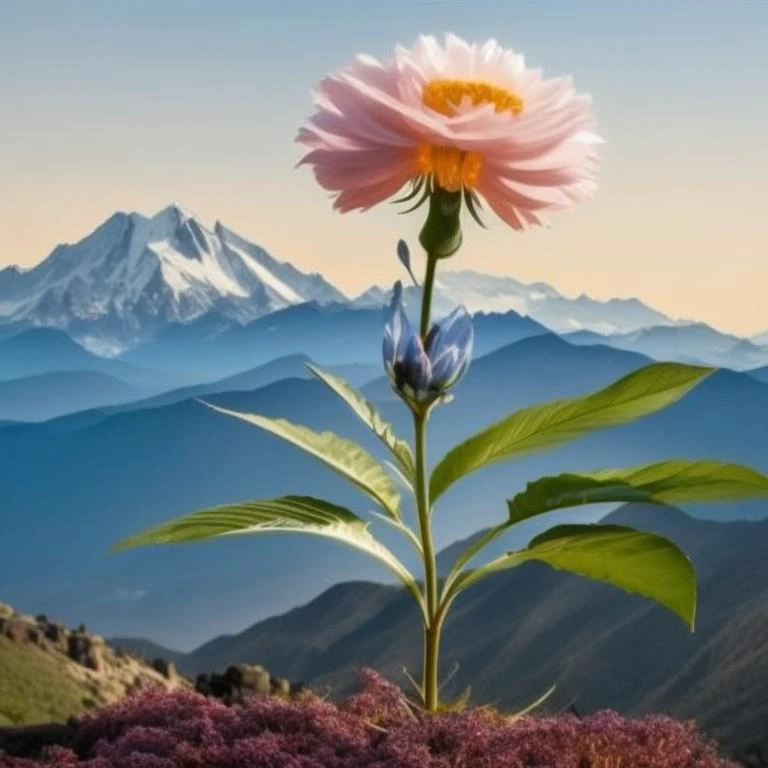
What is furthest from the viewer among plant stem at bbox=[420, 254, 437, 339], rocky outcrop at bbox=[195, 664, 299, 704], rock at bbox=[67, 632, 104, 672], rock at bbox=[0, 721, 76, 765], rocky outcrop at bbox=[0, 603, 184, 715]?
rock at bbox=[67, 632, 104, 672]

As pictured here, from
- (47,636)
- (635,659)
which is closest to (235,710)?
(47,636)

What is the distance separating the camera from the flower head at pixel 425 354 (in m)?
1.86

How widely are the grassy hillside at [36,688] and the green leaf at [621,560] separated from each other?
1685 millimetres

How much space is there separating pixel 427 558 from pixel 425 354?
365 mm

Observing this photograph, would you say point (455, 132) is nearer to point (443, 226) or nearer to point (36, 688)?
point (443, 226)

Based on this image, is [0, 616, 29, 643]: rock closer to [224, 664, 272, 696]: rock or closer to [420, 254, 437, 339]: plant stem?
[224, 664, 272, 696]: rock

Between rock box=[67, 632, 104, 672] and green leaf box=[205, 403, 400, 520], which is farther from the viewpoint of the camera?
rock box=[67, 632, 104, 672]

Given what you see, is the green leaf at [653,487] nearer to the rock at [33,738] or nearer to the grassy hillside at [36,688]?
the rock at [33,738]

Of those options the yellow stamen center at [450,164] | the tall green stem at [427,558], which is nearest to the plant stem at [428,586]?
the tall green stem at [427,558]

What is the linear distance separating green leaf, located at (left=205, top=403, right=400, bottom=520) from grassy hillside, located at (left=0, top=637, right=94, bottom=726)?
1511 mm

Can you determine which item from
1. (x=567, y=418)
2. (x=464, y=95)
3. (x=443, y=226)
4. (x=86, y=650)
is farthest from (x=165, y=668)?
(x=464, y=95)

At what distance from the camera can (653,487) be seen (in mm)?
1892

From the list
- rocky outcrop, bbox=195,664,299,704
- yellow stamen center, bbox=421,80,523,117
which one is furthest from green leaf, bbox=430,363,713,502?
rocky outcrop, bbox=195,664,299,704

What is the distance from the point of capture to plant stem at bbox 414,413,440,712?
6.56 feet
